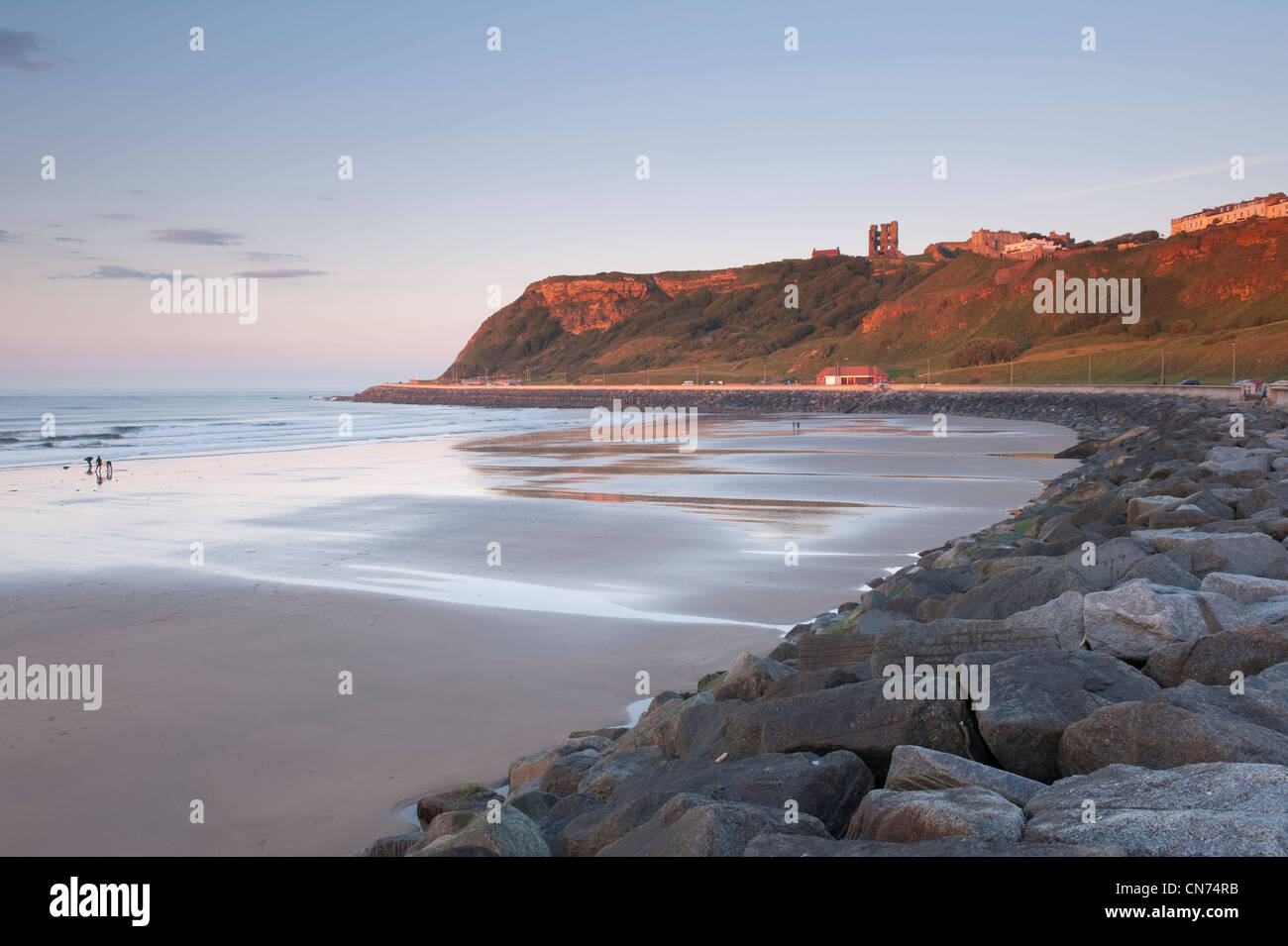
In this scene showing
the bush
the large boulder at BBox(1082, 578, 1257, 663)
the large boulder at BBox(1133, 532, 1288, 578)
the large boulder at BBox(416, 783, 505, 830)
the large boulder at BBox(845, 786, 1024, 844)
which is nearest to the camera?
the large boulder at BBox(845, 786, 1024, 844)

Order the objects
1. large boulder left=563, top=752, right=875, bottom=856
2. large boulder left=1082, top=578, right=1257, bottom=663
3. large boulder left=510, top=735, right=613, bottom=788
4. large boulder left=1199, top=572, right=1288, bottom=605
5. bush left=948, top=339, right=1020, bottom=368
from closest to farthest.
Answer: large boulder left=563, top=752, right=875, bottom=856 < large boulder left=1082, top=578, right=1257, bottom=663 < large boulder left=510, top=735, right=613, bottom=788 < large boulder left=1199, top=572, right=1288, bottom=605 < bush left=948, top=339, right=1020, bottom=368

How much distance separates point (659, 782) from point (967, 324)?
446ft

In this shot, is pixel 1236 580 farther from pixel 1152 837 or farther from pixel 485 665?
pixel 485 665

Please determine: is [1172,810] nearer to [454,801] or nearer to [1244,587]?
[454,801]

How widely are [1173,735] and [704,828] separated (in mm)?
2026

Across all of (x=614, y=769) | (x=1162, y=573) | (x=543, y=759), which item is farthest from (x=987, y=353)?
(x=614, y=769)

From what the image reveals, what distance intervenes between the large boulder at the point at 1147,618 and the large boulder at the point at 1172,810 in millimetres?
2170

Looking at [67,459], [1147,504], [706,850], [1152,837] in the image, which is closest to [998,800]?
[1152,837]

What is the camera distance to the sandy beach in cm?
591

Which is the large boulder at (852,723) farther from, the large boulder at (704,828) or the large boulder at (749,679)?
the large boulder at (749,679)

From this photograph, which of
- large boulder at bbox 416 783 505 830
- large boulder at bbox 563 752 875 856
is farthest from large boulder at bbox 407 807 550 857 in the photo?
large boulder at bbox 416 783 505 830

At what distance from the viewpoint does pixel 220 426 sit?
58.7 meters

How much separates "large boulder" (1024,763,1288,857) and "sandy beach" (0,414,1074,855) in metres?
3.67

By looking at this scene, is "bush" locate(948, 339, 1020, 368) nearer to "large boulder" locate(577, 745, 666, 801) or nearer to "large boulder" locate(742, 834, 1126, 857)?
"large boulder" locate(577, 745, 666, 801)
